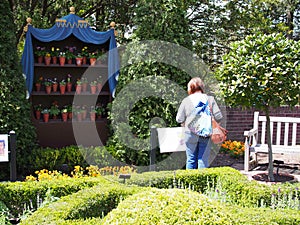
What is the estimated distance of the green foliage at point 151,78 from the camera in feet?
21.6

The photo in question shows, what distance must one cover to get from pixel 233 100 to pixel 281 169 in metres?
2.10

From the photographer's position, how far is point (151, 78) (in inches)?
260

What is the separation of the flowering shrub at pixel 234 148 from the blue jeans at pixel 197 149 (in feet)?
9.12

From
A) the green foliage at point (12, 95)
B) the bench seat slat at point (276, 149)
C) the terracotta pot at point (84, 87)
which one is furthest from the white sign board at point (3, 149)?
the bench seat slat at point (276, 149)

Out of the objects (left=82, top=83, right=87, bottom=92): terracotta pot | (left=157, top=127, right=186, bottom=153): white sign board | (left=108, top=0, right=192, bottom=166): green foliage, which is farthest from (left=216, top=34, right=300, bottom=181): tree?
(left=82, top=83, right=87, bottom=92): terracotta pot

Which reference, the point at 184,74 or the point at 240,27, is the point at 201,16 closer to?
the point at 240,27

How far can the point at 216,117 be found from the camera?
511cm

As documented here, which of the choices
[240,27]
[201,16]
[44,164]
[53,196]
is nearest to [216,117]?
[53,196]

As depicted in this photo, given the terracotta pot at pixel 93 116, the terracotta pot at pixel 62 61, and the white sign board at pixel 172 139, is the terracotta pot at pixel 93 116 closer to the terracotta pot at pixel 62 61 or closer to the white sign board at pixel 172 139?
the terracotta pot at pixel 62 61

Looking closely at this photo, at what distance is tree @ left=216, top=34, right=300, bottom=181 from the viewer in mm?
5359

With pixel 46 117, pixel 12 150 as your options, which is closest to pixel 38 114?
pixel 46 117

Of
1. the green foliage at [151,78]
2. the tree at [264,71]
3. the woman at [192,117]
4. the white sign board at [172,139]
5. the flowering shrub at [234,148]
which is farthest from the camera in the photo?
the flowering shrub at [234,148]

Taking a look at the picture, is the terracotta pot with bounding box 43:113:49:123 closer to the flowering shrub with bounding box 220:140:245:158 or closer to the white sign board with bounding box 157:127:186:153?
the white sign board with bounding box 157:127:186:153

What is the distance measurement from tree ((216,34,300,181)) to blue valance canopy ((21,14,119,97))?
2253 millimetres
